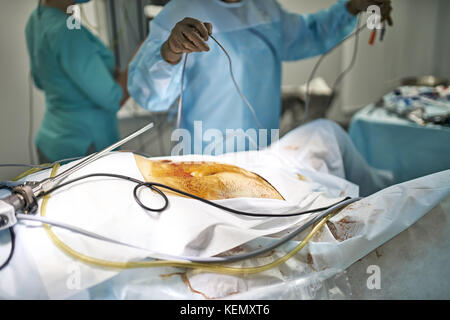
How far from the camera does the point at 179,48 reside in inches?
31.9

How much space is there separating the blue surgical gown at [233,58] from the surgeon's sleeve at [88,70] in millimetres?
128

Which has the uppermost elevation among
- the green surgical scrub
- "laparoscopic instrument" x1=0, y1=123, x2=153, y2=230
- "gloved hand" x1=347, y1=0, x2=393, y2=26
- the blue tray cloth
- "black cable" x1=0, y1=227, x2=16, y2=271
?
"gloved hand" x1=347, y1=0, x2=393, y2=26

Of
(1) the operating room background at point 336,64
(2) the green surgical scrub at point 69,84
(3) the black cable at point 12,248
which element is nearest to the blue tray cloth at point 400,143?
(1) the operating room background at point 336,64

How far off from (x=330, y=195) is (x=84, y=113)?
2.87 feet

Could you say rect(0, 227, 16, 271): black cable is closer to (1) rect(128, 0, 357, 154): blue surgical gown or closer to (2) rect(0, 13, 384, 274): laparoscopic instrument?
(2) rect(0, 13, 384, 274): laparoscopic instrument

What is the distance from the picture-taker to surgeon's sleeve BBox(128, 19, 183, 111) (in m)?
0.90

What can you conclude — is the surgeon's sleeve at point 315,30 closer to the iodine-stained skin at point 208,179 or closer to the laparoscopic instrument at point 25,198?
the iodine-stained skin at point 208,179

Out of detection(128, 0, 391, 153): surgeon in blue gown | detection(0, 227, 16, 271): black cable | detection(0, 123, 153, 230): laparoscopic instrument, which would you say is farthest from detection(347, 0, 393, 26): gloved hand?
detection(0, 227, 16, 271): black cable

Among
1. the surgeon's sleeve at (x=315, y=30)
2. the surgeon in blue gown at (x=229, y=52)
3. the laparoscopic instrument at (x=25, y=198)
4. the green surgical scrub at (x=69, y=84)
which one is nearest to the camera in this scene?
the laparoscopic instrument at (x=25, y=198)

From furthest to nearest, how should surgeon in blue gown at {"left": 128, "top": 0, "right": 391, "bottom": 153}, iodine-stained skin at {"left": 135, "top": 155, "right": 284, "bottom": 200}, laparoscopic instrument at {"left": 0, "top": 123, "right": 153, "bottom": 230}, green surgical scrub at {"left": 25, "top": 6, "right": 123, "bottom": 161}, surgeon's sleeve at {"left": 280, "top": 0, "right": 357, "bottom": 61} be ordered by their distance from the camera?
surgeon's sleeve at {"left": 280, "top": 0, "right": 357, "bottom": 61}
green surgical scrub at {"left": 25, "top": 6, "right": 123, "bottom": 161}
surgeon in blue gown at {"left": 128, "top": 0, "right": 391, "bottom": 153}
iodine-stained skin at {"left": 135, "top": 155, "right": 284, "bottom": 200}
laparoscopic instrument at {"left": 0, "top": 123, "right": 153, "bottom": 230}

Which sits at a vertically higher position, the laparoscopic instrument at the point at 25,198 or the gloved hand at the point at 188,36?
the gloved hand at the point at 188,36

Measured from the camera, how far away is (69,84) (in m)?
1.09

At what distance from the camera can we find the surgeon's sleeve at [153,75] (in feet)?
2.97

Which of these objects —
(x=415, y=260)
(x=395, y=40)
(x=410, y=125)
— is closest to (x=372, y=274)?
(x=415, y=260)
